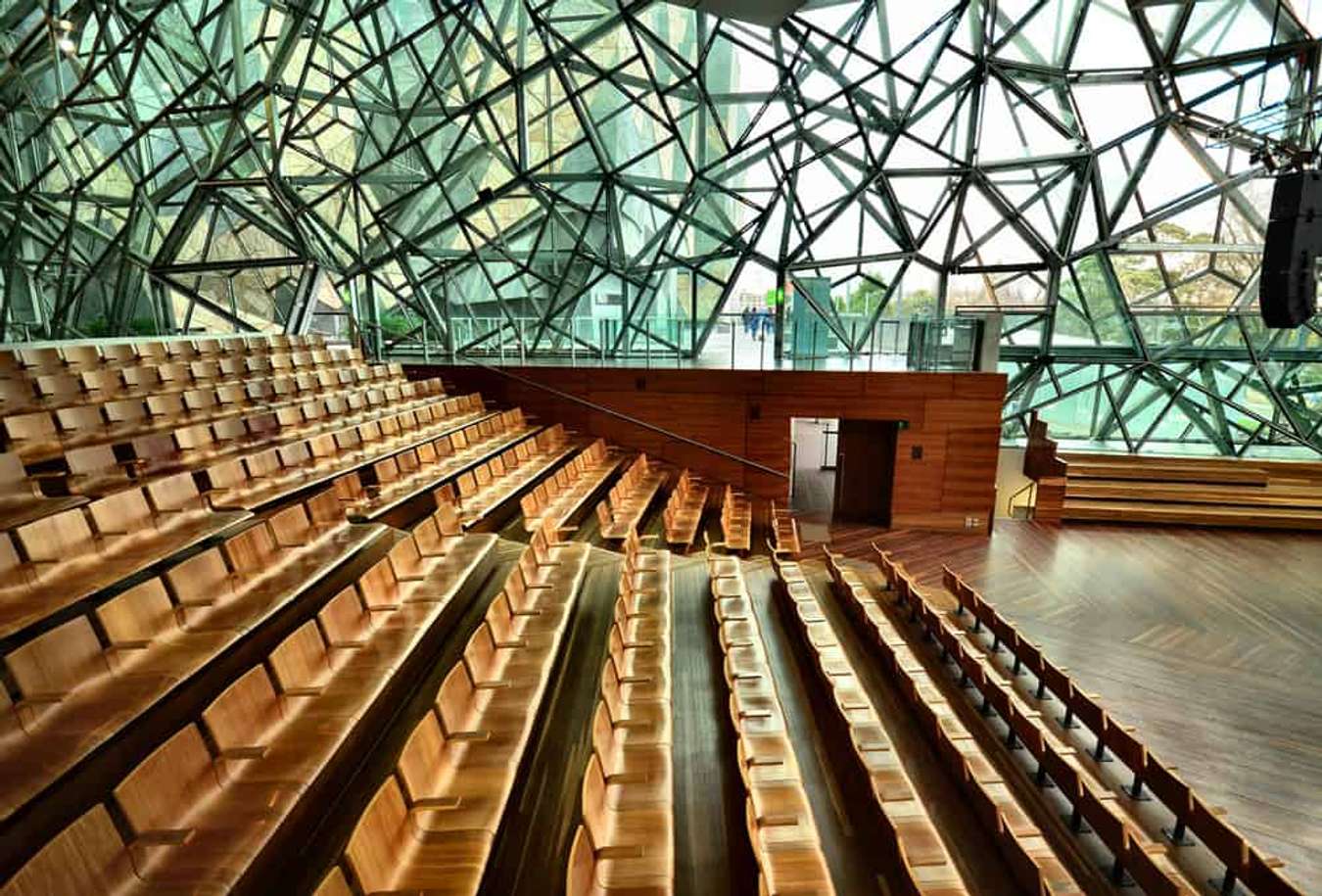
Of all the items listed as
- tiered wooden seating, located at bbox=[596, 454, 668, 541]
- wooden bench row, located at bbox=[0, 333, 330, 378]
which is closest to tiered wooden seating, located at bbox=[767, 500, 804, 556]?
tiered wooden seating, located at bbox=[596, 454, 668, 541]

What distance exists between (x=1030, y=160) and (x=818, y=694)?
766 cm

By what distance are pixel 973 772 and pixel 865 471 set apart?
5301mm

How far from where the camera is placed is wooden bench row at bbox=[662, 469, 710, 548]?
568 centimetres

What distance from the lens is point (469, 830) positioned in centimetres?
199

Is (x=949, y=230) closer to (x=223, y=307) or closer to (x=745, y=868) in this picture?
(x=745, y=868)

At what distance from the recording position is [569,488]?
19.5 ft

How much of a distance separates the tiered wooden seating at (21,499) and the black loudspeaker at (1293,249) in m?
8.08

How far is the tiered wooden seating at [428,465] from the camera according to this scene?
4.10 meters

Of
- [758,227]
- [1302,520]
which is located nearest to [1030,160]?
[758,227]

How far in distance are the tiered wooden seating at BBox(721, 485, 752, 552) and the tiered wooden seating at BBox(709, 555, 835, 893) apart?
1884 millimetres

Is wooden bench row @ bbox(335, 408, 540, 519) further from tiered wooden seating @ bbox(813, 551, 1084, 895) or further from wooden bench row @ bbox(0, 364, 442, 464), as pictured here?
tiered wooden seating @ bbox(813, 551, 1084, 895)

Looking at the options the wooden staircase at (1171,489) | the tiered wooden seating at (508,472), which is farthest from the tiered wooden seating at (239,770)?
the wooden staircase at (1171,489)

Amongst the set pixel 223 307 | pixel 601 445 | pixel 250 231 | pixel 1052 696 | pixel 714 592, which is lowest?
pixel 1052 696

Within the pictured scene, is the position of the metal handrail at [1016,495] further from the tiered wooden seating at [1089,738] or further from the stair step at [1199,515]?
the tiered wooden seating at [1089,738]
